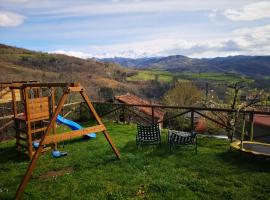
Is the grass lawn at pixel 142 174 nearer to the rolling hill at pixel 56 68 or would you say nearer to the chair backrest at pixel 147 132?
the chair backrest at pixel 147 132

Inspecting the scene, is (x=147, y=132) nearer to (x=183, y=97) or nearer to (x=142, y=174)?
(x=142, y=174)

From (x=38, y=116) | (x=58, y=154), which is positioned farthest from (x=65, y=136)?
(x=38, y=116)

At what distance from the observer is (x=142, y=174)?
791 cm

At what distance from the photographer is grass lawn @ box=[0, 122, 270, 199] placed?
6789 millimetres

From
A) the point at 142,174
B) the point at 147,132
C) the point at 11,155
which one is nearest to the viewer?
the point at 142,174

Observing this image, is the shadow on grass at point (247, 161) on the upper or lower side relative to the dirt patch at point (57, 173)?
upper

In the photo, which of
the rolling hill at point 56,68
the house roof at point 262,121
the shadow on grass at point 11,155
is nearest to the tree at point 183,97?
the house roof at point 262,121

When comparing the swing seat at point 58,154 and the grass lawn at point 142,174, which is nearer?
the grass lawn at point 142,174

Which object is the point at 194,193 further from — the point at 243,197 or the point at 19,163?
the point at 19,163

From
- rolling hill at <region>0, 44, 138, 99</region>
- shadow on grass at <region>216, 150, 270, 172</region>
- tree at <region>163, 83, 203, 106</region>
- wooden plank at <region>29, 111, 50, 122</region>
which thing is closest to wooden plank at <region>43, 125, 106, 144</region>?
wooden plank at <region>29, 111, 50, 122</region>

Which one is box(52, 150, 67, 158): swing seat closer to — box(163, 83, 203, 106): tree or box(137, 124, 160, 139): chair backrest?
box(137, 124, 160, 139): chair backrest

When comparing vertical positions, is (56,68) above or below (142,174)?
above

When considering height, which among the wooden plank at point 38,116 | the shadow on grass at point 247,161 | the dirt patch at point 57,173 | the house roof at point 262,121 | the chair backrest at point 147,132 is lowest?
the house roof at point 262,121

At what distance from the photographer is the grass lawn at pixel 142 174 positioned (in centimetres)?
679
